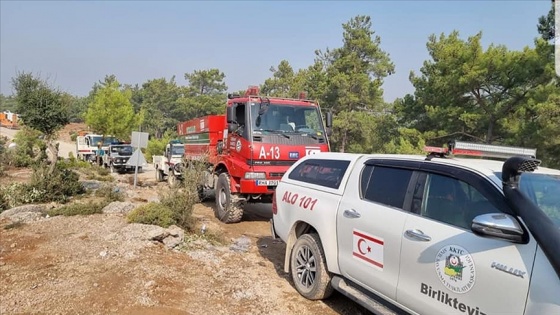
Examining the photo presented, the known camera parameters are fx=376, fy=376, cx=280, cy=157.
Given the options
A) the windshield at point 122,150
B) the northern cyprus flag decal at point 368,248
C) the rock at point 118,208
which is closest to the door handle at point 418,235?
the northern cyprus flag decal at point 368,248

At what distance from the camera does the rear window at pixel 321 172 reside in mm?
4379

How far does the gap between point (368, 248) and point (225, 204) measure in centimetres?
571

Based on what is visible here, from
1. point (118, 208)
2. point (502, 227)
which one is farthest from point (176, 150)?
point (502, 227)

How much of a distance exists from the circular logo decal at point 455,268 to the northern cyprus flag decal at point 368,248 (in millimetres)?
653

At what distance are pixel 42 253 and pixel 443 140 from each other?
18539 mm

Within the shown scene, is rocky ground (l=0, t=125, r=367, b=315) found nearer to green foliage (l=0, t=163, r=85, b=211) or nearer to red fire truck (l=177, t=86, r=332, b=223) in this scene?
red fire truck (l=177, t=86, r=332, b=223)

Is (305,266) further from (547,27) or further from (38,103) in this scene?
(547,27)

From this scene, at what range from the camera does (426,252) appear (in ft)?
9.64

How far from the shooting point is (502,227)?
230cm

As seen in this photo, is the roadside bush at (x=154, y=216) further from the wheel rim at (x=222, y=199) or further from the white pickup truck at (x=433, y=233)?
the white pickup truck at (x=433, y=233)

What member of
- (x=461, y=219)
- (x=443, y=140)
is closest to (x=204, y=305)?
(x=461, y=219)

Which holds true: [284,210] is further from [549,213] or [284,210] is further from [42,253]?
[42,253]

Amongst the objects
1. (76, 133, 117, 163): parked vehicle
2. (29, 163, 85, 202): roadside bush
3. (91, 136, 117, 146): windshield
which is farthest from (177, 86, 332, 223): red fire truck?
(91, 136, 117, 146): windshield

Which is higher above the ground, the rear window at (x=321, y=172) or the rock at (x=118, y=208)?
the rear window at (x=321, y=172)
